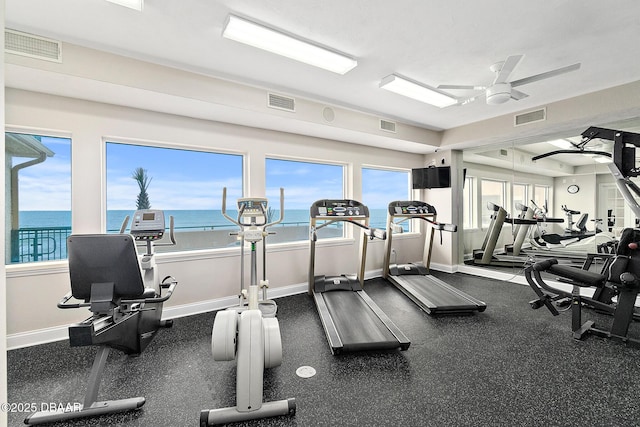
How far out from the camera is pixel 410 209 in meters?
5.40

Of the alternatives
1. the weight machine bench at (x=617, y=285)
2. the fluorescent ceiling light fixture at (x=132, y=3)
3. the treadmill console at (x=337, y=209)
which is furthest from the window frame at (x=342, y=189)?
the weight machine bench at (x=617, y=285)

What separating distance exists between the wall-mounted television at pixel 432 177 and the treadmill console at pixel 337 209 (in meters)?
2.35

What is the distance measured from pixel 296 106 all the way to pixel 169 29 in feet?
5.82

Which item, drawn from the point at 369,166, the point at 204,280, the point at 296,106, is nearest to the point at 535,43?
the point at 296,106

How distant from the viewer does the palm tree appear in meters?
3.79

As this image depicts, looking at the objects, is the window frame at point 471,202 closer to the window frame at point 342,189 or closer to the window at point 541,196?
the window at point 541,196

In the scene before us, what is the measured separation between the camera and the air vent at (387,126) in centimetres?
498

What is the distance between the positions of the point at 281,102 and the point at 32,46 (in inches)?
96.5

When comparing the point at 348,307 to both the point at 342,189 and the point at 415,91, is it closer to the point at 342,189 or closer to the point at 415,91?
the point at 342,189

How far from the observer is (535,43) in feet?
9.25

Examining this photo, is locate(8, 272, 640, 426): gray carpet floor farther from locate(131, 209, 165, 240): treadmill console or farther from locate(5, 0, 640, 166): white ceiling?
locate(5, 0, 640, 166): white ceiling

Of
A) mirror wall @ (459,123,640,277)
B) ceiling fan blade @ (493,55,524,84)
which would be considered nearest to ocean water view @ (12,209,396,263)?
ceiling fan blade @ (493,55,524,84)

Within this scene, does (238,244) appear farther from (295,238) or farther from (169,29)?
(169,29)

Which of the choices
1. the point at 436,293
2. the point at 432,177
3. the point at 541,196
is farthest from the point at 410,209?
the point at 541,196
